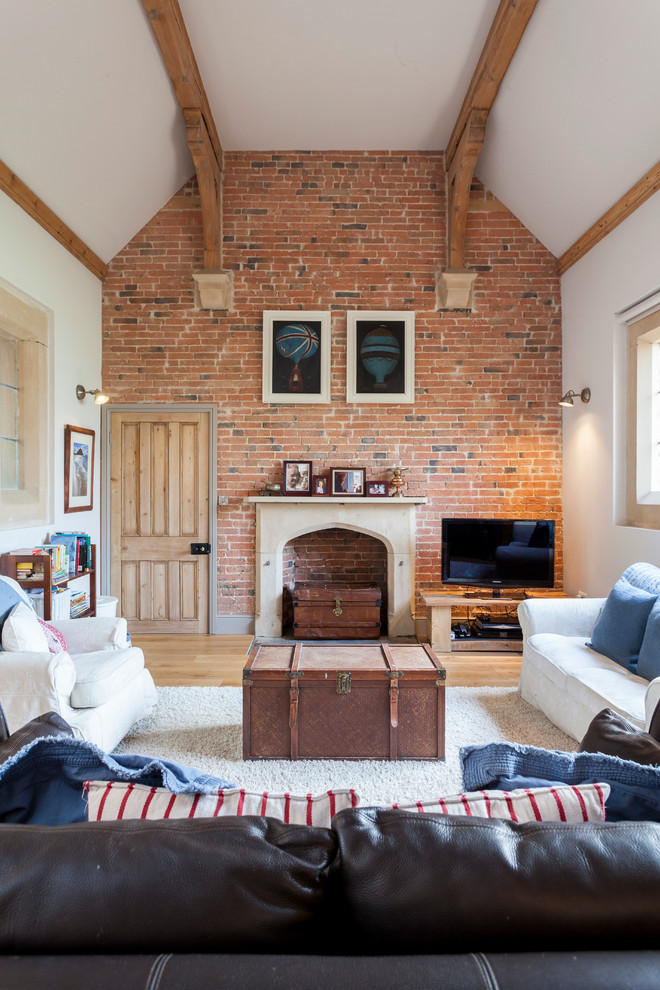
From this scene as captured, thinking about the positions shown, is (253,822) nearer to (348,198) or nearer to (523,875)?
(523,875)

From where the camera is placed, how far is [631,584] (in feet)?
11.0

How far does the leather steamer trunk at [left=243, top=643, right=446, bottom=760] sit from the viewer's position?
9.27 ft

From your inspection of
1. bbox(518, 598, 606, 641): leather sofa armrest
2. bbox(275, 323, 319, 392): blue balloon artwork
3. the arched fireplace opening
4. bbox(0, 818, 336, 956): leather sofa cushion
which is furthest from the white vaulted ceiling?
bbox(0, 818, 336, 956): leather sofa cushion

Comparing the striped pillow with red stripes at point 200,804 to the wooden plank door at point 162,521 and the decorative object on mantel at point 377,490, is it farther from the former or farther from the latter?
the wooden plank door at point 162,521

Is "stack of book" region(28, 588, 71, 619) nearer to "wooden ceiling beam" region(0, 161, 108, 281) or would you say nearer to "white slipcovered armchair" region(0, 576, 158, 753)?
"white slipcovered armchair" region(0, 576, 158, 753)

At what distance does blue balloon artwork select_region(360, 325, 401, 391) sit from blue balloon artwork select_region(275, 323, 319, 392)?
480 millimetres

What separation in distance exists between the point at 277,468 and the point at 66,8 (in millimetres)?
3473

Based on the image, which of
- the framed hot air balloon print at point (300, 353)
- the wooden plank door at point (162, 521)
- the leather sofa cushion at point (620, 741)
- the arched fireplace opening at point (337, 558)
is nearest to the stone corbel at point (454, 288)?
the framed hot air balloon print at point (300, 353)

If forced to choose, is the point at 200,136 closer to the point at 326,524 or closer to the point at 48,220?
the point at 48,220

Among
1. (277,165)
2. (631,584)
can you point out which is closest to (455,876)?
(631,584)

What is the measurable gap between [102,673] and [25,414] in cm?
232

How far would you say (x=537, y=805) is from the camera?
35.4 inches

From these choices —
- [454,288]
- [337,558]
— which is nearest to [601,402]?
[454,288]

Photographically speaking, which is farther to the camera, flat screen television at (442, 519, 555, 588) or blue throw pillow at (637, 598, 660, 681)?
flat screen television at (442, 519, 555, 588)
